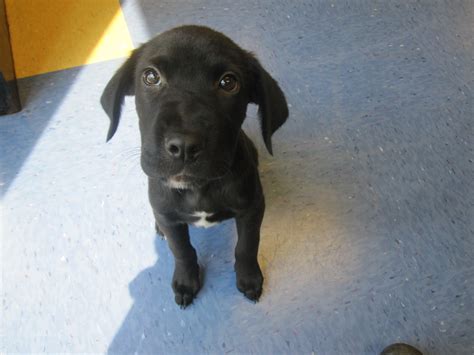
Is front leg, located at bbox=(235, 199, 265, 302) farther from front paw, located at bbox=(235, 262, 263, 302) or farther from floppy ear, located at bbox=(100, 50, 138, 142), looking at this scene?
floppy ear, located at bbox=(100, 50, 138, 142)

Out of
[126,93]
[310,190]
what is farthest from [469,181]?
[126,93]

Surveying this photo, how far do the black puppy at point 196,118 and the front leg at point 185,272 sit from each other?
0.10 metres

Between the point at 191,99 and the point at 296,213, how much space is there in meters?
1.00

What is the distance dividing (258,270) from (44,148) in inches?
48.3

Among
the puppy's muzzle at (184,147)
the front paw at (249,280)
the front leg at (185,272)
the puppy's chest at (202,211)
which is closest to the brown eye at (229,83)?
the puppy's muzzle at (184,147)

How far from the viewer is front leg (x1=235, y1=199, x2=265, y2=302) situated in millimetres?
1703

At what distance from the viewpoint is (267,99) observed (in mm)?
1479

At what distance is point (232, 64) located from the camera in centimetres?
138

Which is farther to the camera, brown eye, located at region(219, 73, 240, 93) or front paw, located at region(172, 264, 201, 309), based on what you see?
front paw, located at region(172, 264, 201, 309)

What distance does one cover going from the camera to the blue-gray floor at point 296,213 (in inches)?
74.1

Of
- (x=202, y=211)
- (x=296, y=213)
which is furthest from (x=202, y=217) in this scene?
(x=296, y=213)

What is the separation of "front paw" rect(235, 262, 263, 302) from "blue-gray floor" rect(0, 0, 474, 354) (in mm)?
45

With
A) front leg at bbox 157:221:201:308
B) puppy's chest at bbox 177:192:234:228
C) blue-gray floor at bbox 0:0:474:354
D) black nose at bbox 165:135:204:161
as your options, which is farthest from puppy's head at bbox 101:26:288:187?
blue-gray floor at bbox 0:0:474:354

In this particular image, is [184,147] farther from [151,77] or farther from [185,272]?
[185,272]
